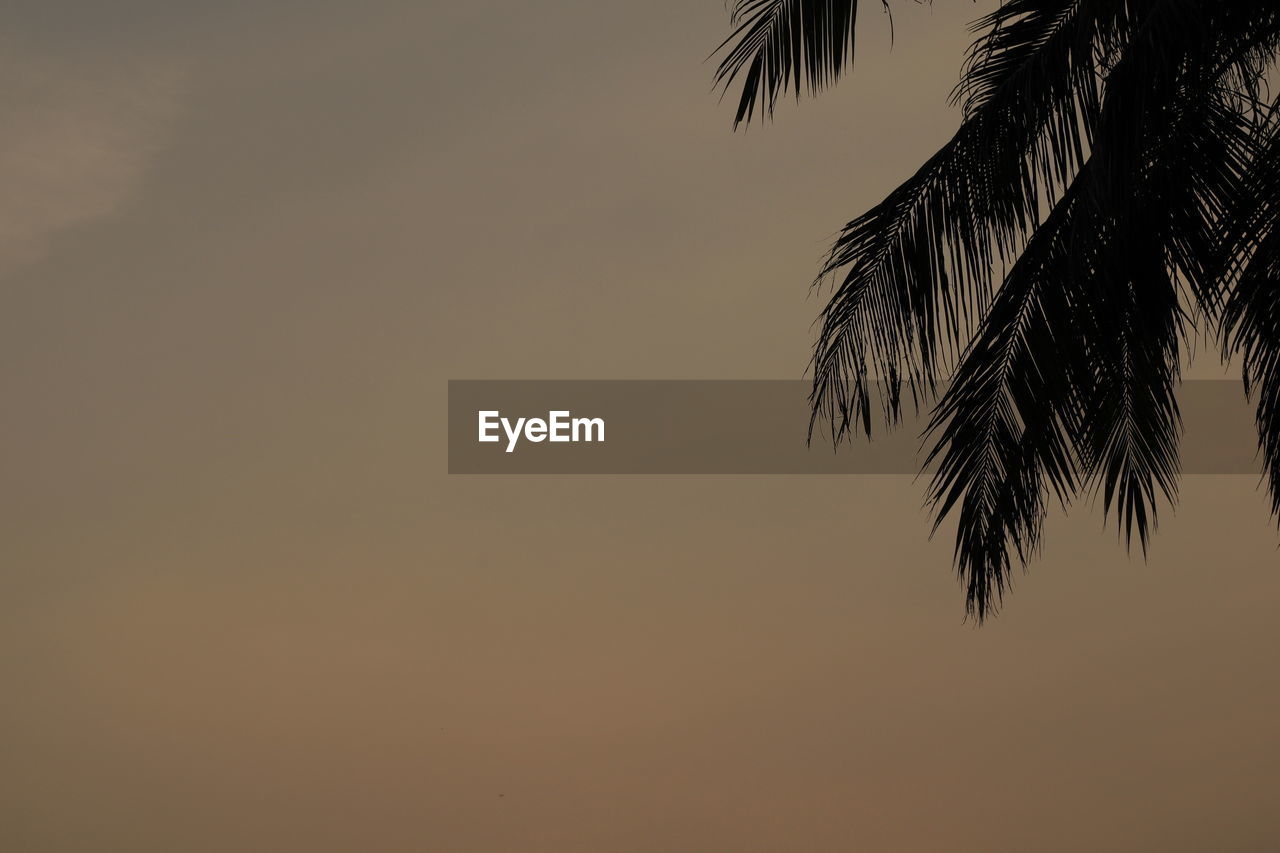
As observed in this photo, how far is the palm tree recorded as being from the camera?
634cm

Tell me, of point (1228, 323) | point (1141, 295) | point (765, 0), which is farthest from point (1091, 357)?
point (765, 0)

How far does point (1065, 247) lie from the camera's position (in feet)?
23.0

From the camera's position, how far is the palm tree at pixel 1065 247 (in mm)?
6336

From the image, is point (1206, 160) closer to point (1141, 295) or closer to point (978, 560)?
point (1141, 295)

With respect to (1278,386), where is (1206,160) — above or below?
above

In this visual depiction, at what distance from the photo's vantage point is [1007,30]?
7.03 m

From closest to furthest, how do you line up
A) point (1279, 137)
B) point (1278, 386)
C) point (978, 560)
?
1. point (1279, 137)
2. point (1278, 386)
3. point (978, 560)

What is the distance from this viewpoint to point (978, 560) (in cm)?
768

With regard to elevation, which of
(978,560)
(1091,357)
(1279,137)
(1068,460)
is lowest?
(978,560)

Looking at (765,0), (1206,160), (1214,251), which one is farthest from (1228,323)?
(765,0)

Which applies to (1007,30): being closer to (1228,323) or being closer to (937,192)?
(937,192)

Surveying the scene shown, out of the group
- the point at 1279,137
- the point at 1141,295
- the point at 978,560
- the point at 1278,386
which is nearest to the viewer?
the point at 1279,137

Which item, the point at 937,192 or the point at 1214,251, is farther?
the point at 937,192

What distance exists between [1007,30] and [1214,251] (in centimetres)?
147
